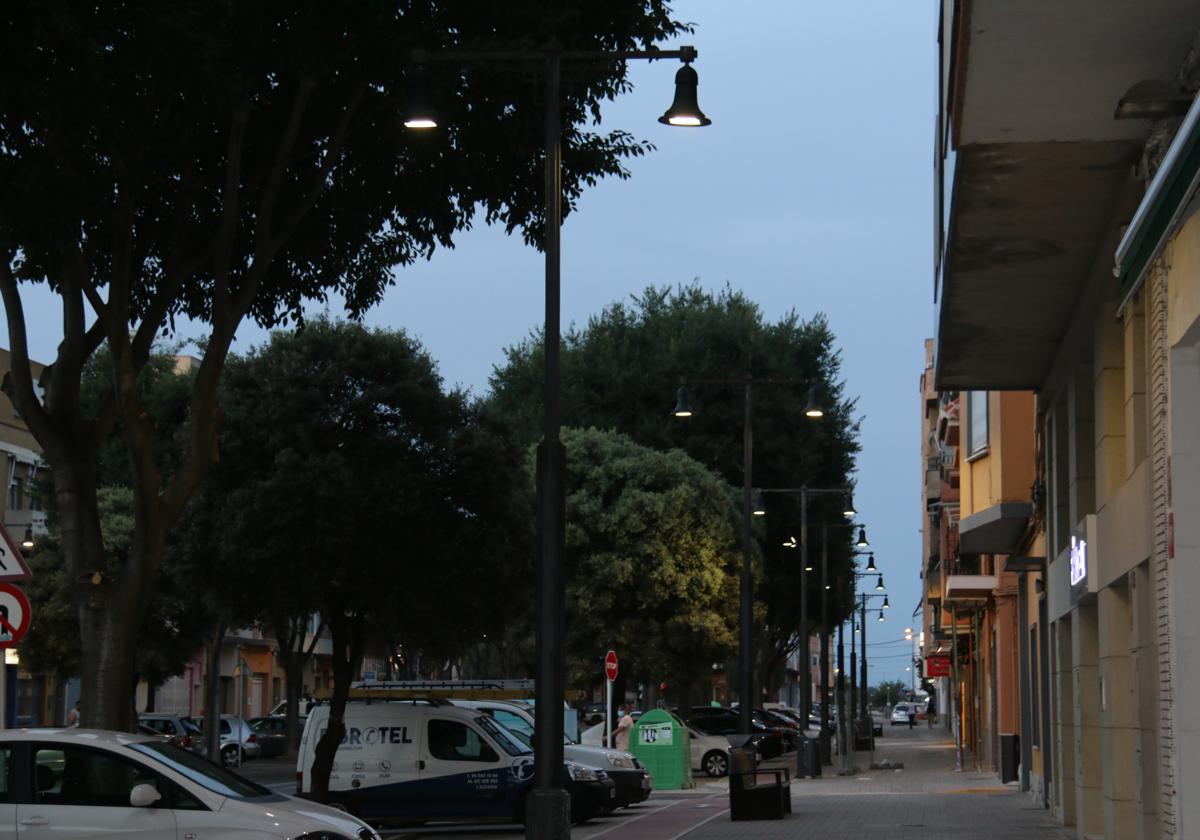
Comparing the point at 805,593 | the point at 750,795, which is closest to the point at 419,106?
the point at 750,795

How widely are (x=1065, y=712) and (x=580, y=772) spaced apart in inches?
279

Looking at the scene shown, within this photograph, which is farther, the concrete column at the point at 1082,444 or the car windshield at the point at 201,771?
the concrete column at the point at 1082,444

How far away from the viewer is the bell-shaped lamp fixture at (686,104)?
50.1ft

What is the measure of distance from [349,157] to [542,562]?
6452mm


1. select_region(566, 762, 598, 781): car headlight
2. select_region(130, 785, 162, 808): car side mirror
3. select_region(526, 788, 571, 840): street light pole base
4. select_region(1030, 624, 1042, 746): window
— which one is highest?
select_region(1030, 624, 1042, 746): window

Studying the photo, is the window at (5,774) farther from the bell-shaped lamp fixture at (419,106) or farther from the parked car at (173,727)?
the parked car at (173,727)

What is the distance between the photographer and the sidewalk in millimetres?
23047

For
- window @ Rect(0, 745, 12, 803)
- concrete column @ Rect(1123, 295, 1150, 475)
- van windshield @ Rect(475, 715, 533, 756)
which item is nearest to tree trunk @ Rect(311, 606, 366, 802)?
van windshield @ Rect(475, 715, 533, 756)

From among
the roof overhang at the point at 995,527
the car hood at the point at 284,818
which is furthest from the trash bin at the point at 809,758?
the car hood at the point at 284,818

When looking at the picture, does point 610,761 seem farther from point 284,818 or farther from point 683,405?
point 284,818

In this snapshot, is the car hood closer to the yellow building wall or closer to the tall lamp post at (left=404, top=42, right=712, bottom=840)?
the tall lamp post at (left=404, top=42, right=712, bottom=840)

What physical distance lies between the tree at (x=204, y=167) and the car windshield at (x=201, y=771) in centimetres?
301

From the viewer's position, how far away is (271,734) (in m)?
59.3

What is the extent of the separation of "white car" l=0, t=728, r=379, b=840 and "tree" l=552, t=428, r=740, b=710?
3594cm
